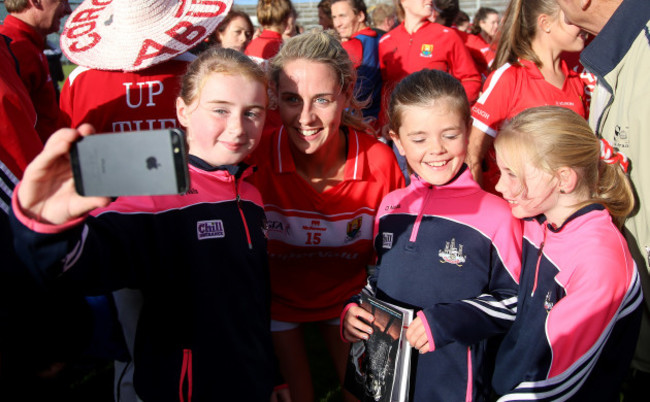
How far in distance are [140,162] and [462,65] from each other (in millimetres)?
4210

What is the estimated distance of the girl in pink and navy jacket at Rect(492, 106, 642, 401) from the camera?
1.72 metres

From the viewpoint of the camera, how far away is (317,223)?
241 centimetres

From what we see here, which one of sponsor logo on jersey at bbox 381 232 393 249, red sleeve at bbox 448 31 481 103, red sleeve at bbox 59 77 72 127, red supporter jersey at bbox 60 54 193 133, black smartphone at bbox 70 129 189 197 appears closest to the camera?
black smartphone at bbox 70 129 189 197

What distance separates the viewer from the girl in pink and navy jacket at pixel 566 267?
5.64ft

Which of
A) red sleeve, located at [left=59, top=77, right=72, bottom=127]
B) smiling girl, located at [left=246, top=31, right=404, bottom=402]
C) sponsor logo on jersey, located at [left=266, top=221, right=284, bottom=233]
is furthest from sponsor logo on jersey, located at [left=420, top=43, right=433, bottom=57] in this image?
red sleeve, located at [left=59, top=77, right=72, bottom=127]

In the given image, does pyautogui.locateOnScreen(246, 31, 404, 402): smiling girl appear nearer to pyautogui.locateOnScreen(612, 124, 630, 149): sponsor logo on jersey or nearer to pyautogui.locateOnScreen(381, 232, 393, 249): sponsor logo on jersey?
pyautogui.locateOnScreen(381, 232, 393, 249): sponsor logo on jersey

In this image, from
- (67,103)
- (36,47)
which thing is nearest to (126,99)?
(67,103)

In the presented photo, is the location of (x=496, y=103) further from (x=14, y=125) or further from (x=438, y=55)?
(x=14, y=125)

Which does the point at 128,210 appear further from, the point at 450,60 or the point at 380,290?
the point at 450,60

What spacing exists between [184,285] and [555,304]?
129 cm

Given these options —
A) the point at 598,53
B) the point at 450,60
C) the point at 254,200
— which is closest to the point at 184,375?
the point at 254,200

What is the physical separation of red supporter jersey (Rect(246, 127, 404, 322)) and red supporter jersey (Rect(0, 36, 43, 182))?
993 mm

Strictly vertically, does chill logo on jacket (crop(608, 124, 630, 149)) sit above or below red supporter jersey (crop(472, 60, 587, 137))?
above

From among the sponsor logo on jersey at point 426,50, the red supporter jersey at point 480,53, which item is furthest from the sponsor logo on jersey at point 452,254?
the red supporter jersey at point 480,53
